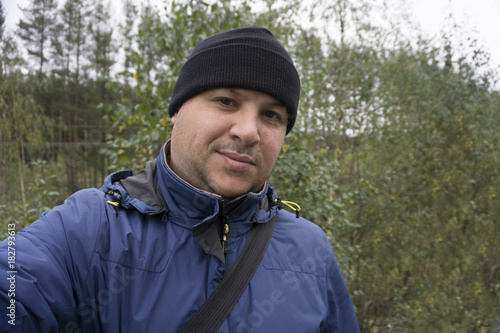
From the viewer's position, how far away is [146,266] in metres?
1.22

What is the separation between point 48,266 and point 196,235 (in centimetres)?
47

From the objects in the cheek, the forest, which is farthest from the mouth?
the forest

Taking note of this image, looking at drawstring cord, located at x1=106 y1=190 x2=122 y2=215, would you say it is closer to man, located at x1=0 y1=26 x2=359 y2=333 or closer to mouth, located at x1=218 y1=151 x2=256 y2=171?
man, located at x1=0 y1=26 x2=359 y2=333

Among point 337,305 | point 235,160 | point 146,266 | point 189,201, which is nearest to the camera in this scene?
point 146,266

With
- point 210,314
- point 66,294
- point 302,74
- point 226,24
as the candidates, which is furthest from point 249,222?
point 302,74

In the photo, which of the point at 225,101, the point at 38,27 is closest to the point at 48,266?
the point at 225,101

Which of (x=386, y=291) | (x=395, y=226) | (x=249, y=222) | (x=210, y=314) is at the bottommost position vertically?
(x=386, y=291)

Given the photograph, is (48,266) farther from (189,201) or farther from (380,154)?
(380,154)

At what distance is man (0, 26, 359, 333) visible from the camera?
3.61 ft

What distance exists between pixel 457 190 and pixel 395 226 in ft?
5.40

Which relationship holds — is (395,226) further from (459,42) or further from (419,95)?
(459,42)

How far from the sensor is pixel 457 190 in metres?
7.80

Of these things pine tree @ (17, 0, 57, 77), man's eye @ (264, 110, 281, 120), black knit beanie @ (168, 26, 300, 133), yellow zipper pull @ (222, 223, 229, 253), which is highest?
pine tree @ (17, 0, 57, 77)

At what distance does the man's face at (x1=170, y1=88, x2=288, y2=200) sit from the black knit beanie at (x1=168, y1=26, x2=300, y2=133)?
4 cm
